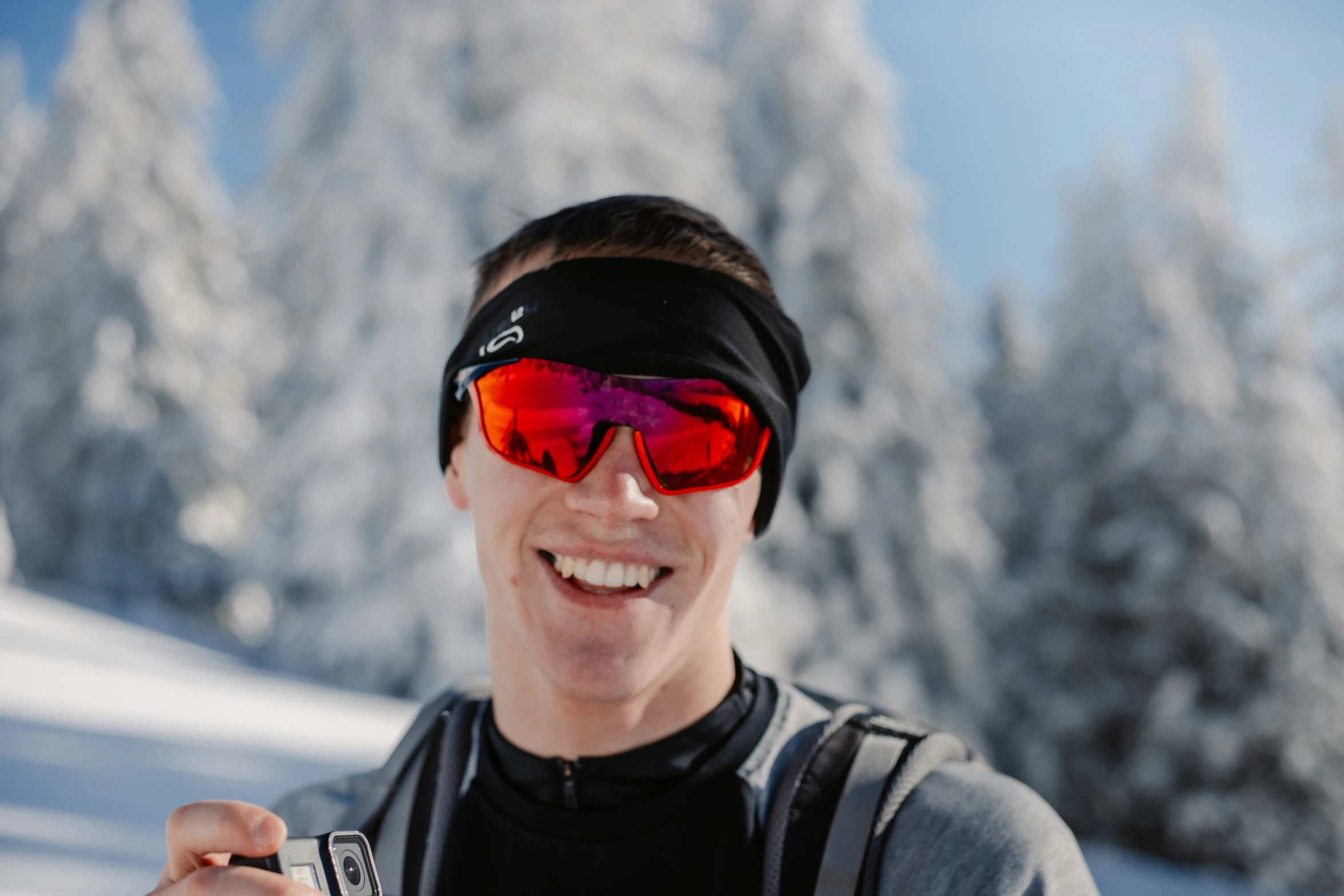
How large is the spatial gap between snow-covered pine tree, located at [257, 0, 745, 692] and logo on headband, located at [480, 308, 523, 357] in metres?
6.92

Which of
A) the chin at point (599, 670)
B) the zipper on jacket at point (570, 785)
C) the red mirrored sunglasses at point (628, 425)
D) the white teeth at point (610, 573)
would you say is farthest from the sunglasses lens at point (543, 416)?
the zipper on jacket at point (570, 785)

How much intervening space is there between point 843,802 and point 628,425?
59 cm

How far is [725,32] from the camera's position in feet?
43.2

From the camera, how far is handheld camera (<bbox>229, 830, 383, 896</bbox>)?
990 mm

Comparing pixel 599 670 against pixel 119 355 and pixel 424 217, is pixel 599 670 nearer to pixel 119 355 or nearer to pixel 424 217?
pixel 424 217

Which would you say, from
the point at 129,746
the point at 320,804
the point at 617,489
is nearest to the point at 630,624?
the point at 617,489

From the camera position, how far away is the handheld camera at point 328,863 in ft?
3.25

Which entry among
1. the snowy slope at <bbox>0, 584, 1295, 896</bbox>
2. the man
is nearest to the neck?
the man

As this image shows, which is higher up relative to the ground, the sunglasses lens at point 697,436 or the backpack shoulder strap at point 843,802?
the sunglasses lens at point 697,436

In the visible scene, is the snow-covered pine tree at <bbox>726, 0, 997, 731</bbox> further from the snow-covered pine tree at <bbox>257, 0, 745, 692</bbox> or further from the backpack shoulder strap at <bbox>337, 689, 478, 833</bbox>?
the backpack shoulder strap at <bbox>337, 689, 478, 833</bbox>

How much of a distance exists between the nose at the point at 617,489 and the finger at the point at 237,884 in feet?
1.92

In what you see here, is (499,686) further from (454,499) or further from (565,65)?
(565,65)

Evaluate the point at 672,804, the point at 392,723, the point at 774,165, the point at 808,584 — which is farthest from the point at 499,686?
the point at 774,165

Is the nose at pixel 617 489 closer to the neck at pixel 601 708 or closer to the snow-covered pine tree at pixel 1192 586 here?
the neck at pixel 601 708
